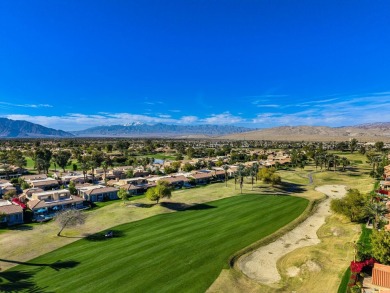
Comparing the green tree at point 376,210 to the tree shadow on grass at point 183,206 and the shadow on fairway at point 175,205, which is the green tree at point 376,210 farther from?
the shadow on fairway at point 175,205

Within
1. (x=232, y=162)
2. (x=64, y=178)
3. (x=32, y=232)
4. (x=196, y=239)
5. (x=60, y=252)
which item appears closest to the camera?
(x=60, y=252)

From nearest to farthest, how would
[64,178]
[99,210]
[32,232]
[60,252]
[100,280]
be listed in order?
1. [100,280]
2. [60,252]
3. [32,232]
4. [99,210]
5. [64,178]

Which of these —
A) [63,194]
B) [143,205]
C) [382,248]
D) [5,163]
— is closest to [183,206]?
[143,205]

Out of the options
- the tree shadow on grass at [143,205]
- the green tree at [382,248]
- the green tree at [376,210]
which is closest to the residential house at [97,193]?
the tree shadow on grass at [143,205]

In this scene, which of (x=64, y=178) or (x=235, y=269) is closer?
(x=235, y=269)

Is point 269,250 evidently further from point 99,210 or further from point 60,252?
point 99,210

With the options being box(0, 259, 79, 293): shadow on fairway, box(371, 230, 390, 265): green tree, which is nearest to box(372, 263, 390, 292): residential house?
box(371, 230, 390, 265): green tree

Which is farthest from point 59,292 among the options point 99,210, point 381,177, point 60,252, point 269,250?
point 381,177

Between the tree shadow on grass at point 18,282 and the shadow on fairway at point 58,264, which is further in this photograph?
the shadow on fairway at point 58,264

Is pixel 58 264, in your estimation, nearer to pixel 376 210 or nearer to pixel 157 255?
pixel 157 255
